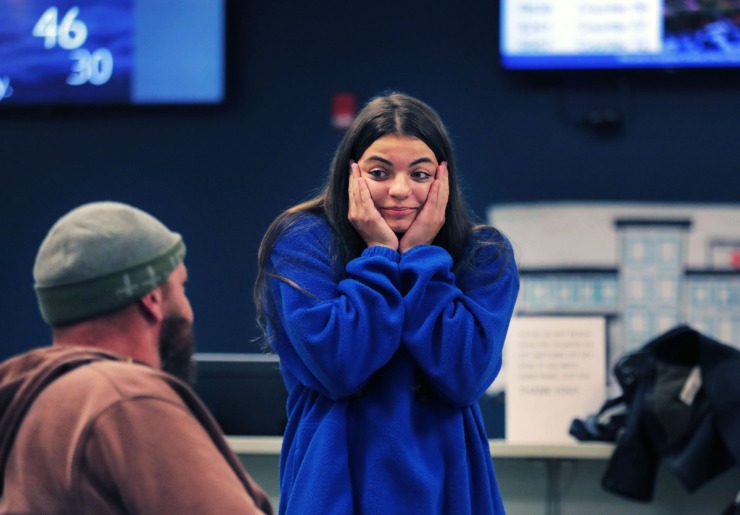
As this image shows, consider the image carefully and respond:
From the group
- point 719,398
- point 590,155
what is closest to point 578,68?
point 590,155

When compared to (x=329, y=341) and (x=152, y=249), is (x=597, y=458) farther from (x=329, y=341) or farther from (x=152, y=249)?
(x=152, y=249)

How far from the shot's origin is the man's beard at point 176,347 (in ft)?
4.01

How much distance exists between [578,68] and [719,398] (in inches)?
51.5

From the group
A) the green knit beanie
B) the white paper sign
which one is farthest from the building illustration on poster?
the green knit beanie

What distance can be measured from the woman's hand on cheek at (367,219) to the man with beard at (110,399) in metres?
0.49

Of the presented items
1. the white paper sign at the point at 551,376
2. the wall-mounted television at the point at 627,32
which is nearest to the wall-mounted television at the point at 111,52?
the wall-mounted television at the point at 627,32

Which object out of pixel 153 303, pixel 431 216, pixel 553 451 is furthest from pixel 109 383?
pixel 553 451

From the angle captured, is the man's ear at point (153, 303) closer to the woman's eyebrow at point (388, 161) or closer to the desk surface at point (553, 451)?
the woman's eyebrow at point (388, 161)

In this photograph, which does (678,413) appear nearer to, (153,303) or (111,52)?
(153,303)

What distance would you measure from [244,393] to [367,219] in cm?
129

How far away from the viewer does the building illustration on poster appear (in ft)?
11.4

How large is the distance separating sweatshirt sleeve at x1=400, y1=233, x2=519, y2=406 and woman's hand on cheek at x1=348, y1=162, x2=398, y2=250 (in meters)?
0.05

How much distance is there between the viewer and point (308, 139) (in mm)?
3758

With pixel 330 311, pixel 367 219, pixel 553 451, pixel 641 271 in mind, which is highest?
pixel 367 219
